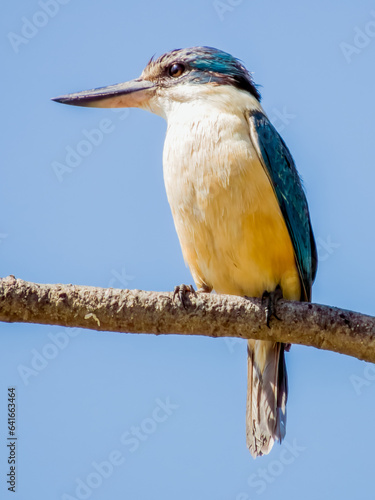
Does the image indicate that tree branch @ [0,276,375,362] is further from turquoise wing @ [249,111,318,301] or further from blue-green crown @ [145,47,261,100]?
blue-green crown @ [145,47,261,100]

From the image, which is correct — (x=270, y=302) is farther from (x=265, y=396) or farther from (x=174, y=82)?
(x=174, y=82)

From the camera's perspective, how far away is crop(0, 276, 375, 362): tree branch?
11.4ft

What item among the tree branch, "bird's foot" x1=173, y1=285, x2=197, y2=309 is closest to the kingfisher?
the tree branch

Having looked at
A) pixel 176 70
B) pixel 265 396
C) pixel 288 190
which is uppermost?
Result: pixel 176 70

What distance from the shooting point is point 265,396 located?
5008 mm

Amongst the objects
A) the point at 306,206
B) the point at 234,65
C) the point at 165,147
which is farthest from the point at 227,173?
the point at 234,65

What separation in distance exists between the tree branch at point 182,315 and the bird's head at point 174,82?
6.73 feet

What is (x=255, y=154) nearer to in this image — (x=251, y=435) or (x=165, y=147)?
(x=165, y=147)

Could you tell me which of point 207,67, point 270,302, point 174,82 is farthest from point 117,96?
point 270,302

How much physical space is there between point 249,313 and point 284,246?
96cm

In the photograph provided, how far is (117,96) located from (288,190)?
66.8 inches

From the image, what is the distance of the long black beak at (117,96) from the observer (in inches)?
211

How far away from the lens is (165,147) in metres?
4.87

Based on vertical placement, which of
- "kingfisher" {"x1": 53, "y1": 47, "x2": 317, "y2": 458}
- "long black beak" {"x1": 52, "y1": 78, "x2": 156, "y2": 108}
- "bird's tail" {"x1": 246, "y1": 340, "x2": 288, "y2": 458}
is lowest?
"bird's tail" {"x1": 246, "y1": 340, "x2": 288, "y2": 458}
